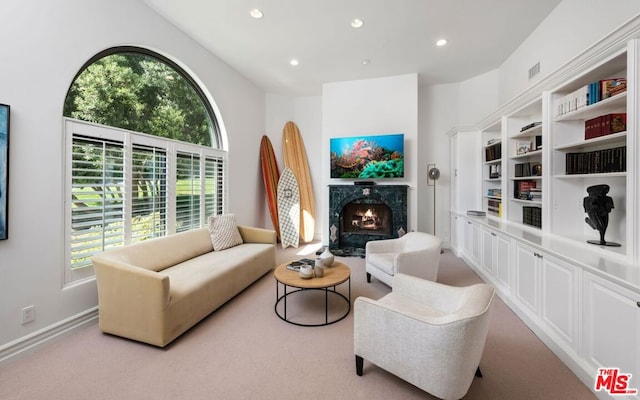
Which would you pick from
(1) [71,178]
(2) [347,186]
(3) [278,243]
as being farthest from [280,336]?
(3) [278,243]

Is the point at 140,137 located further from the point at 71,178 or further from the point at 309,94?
the point at 309,94

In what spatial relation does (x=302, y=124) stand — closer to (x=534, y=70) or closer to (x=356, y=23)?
(x=356, y=23)

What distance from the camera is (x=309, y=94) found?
557 cm

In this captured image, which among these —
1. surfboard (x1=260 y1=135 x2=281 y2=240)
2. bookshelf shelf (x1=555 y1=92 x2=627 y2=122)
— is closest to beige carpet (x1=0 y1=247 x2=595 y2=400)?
bookshelf shelf (x1=555 y1=92 x2=627 y2=122)

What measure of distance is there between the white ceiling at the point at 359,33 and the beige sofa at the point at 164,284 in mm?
2682

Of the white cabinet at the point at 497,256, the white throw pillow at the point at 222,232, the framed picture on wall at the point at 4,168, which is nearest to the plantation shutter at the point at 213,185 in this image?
the white throw pillow at the point at 222,232

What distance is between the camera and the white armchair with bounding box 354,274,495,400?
4.38ft

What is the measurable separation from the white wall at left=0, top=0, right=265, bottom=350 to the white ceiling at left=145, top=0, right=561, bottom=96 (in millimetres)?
979

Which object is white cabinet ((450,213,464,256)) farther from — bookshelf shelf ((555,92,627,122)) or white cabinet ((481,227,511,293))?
bookshelf shelf ((555,92,627,122))

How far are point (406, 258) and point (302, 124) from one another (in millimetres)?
4014

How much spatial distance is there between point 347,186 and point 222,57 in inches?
116

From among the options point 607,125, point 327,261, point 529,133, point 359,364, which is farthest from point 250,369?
point 529,133

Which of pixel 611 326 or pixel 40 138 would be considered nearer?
pixel 611 326

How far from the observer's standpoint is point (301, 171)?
5.54 m
